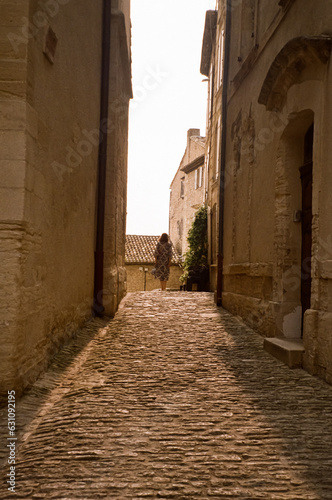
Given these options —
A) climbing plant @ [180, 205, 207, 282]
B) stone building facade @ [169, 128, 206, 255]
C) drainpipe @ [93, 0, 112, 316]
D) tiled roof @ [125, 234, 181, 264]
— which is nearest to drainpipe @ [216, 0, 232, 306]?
drainpipe @ [93, 0, 112, 316]

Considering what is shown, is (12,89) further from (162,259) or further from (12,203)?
(162,259)

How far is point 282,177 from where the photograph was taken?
6.24 meters

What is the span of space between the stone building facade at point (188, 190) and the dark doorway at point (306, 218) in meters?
14.3

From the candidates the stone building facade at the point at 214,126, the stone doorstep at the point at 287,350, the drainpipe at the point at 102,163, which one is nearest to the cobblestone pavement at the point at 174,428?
the stone doorstep at the point at 287,350

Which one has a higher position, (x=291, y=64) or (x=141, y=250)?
(x=291, y=64)

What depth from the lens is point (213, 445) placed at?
3.12 metres

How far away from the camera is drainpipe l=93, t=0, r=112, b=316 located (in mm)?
7543

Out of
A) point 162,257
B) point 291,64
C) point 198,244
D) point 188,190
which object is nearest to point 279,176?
point 291,64

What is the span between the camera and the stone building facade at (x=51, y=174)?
12.5 ft

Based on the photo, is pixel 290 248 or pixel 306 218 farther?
pixel 290 248

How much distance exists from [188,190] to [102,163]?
1718 centimetres

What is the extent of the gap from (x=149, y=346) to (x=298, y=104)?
11.6ft

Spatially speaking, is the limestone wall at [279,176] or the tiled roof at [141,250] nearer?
the limestone wall at [279,176]

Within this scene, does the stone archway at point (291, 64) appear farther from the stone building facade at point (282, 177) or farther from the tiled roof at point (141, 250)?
the tiled roof at point (141, 250)
